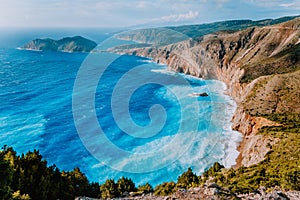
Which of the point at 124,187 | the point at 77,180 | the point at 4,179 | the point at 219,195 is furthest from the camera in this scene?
the point at 124,187

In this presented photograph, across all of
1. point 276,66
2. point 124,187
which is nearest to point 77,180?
point 124,187

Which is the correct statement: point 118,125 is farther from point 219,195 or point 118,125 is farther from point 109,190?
point 219,195

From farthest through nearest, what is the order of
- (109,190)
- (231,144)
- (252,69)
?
(252,69) < (231,144) < (109,190)

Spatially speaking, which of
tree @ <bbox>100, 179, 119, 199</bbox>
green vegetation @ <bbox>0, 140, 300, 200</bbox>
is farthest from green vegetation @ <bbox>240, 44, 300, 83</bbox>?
tree @ <bbox>100, 179, 119, 199</bbox>

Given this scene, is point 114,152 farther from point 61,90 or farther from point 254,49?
point 254,49

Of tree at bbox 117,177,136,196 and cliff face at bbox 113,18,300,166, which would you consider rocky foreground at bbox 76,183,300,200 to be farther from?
cliff face at bbox 113,18,300,166

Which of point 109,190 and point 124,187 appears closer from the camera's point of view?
point 109,190

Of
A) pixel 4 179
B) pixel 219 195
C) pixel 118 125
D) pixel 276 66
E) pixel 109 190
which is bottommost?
pixel 118 125

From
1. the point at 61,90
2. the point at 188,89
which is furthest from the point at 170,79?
the point at 61,90
